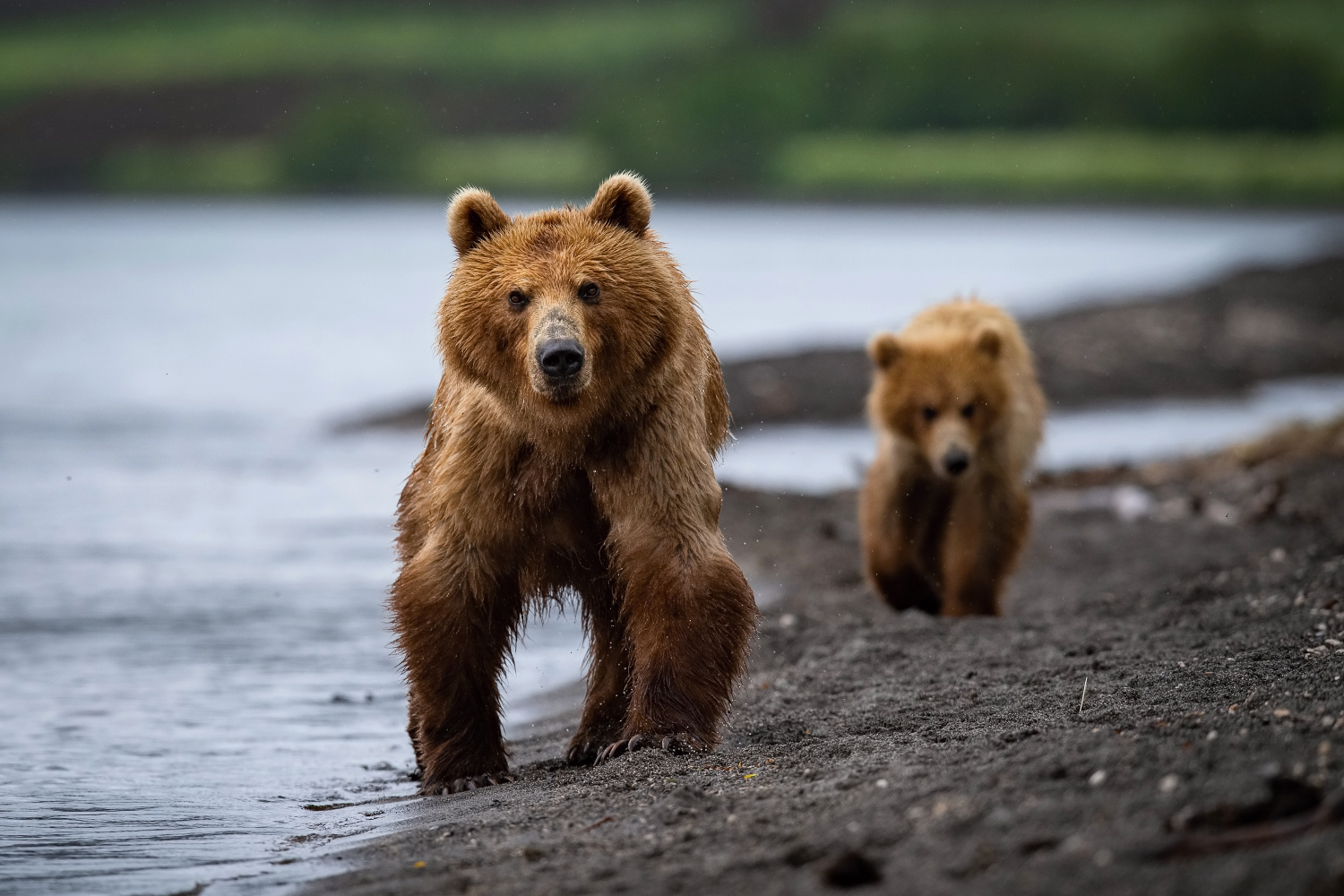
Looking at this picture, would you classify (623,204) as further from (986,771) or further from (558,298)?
(986,771)

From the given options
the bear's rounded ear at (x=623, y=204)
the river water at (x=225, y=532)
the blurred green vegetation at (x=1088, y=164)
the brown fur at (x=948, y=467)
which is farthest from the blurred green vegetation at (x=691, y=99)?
the bear's rounded ear at (x=623, y=204)

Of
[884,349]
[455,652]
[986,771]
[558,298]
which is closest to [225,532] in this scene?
[884,349]

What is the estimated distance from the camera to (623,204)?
5094 millimetres

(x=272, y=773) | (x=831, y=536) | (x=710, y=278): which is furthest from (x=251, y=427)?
(x=710, y=278)

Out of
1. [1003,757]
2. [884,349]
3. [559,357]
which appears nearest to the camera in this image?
[1003,757]

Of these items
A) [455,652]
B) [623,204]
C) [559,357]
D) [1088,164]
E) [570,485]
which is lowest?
[455,652]

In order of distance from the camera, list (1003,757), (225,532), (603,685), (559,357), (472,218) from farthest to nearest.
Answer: (225,532)
(603,685)
(472,218)
(559,357)
(1003,757)

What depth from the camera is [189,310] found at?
32750 mm

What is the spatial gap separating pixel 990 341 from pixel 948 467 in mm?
835

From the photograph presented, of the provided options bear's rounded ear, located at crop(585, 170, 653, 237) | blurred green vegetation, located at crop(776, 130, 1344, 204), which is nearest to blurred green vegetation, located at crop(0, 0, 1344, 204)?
blurred green vegetation, located at crop(776, 130, 1344, 204)

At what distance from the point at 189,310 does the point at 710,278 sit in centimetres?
1420

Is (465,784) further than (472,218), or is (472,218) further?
(472,218)

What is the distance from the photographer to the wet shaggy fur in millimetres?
4766

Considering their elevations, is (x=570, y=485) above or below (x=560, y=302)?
below
